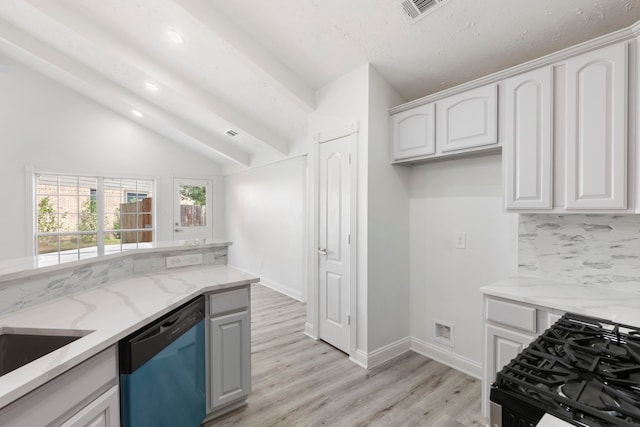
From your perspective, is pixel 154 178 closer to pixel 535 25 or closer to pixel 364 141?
pixel 364 141

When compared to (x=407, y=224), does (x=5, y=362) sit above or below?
below

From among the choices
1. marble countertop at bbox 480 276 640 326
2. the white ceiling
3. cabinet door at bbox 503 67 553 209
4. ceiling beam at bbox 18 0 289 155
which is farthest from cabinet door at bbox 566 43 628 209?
ceiling beam at bbox 18 0 289 155

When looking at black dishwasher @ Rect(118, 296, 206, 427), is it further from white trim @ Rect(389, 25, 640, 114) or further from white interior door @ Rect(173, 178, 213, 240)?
white interior door @ Rect(173, 178, 213, 240)

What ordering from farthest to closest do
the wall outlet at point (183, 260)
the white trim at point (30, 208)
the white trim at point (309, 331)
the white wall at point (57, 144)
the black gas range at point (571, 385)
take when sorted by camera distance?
1. the white trim at point (30, 208)
2. the white wall at point (57, 144)
3. the white trim at point (309, 331)
4. the wall outlet at point (183, 260)
5. the black gas range at point (571, 385)

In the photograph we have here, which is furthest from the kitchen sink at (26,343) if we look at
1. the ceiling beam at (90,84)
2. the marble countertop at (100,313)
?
the ceiling beam at (90,84)

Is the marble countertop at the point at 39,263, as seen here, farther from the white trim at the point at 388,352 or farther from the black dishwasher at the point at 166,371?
the white trim at the point at 388,352

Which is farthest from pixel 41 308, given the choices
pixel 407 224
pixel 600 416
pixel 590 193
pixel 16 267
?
pixel 590 193

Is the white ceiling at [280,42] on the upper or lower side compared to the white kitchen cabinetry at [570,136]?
upper

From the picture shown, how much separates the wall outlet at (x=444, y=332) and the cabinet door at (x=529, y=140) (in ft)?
4.11

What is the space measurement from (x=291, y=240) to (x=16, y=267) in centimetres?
343

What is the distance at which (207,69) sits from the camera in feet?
10.6

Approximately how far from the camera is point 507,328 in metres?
1.80

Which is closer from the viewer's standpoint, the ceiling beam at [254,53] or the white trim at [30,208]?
the ceiling beam at [254,53]

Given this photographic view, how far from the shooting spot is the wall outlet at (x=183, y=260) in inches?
88.5
